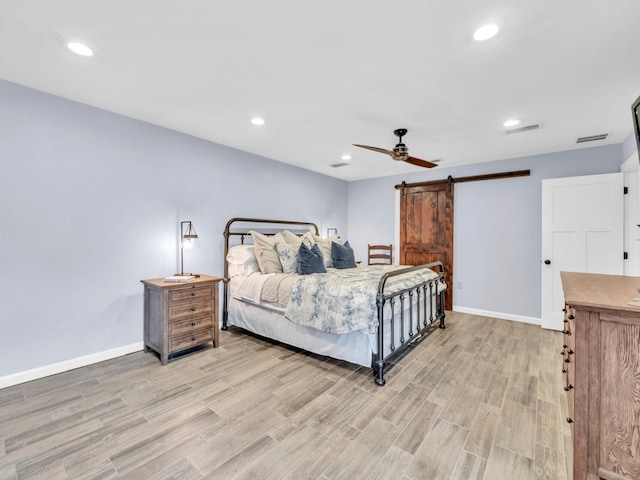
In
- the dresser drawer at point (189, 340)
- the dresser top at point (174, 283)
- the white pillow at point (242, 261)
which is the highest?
the white pillow at point (242, 261)

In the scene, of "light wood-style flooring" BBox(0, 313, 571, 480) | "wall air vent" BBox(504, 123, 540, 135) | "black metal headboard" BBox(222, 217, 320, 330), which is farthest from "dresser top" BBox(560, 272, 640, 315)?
"black metal headboard" BBox(222, 217, 320, 330)

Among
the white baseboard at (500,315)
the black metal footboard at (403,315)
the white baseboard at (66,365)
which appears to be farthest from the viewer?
the white baseboard at (500,315)

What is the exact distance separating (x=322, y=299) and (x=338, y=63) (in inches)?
79.4


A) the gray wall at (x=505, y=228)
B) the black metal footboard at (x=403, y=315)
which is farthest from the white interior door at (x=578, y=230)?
the black metal footboard at (x=403, y=315)

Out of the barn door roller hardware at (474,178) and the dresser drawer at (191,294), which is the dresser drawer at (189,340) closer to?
the dresser drawer at (191,294)

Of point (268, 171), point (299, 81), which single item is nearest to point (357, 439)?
point (299, 81)

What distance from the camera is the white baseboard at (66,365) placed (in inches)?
97.5

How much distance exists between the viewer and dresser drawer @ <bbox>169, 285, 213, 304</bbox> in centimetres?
297

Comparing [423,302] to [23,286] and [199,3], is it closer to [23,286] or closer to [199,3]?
[199,3]

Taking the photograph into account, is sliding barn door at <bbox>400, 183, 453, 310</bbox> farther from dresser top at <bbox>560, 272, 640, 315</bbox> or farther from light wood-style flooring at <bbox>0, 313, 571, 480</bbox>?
dresser top at <bbox>560, 272, 640, 315</bbox>

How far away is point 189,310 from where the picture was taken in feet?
10.2

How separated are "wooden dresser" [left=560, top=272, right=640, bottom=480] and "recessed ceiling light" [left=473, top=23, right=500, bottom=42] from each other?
1.59 meters

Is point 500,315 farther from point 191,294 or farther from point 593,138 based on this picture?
point 191,294

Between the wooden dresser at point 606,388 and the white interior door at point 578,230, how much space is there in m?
3.15
